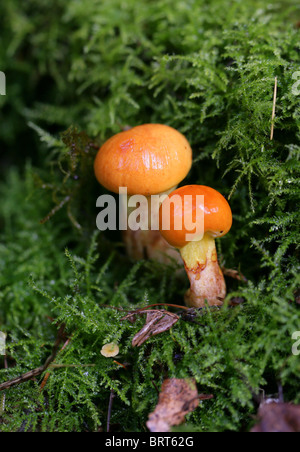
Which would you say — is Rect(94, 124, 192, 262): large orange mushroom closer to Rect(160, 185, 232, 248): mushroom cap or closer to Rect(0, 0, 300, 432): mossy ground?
Rect(160, 185, 232, 248): mushroom cap

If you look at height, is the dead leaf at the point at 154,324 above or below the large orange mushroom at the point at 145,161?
below

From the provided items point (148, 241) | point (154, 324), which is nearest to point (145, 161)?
point (148, 241)

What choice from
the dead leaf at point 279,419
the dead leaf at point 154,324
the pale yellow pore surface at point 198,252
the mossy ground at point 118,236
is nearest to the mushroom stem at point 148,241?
the mossy ground at point 118,236

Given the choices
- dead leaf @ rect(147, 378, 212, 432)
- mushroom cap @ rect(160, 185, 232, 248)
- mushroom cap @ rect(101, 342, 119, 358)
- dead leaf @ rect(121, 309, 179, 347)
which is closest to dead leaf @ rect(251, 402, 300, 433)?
dead leaf @ rect(147, 378, 212, 432)

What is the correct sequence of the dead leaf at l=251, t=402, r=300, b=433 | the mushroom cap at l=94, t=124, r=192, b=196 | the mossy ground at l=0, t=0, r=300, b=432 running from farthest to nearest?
the mushroom cap at l=94, t=124, r=192, b=196
the mossy ground at l=0, t=0, r=300, b=432
the dead leaf at l=251, t=402, r=300, b=433

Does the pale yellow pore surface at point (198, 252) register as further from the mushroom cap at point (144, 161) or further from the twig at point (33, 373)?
the twig at point (33, 373)

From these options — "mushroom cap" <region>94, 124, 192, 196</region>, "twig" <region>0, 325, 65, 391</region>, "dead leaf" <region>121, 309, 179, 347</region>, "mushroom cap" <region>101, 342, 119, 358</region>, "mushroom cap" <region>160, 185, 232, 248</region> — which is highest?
"mushroom cap" <region>94, 124, 192, 196</region>

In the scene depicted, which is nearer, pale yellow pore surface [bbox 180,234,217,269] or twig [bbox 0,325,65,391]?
twig [bbox 0,325,65,391]
